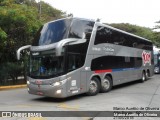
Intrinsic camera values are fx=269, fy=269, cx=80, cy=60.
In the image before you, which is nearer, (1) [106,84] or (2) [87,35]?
(2) [87,35]

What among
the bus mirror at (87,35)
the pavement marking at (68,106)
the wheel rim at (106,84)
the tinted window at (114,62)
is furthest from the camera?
the wheel rim at (106,84)

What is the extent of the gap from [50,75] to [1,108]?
8.00 feet

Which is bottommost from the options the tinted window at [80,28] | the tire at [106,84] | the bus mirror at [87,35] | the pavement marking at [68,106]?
the pavement marking at [68,106]

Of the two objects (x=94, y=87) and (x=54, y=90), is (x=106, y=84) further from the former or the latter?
(x=54, y=90)

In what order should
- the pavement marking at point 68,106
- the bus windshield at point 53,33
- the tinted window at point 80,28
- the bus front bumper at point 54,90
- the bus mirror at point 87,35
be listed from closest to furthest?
the pavement marking at point 68,106 < the bus front bumper at point 54,90 < the bus windshield at point 53,33 < the tinted window at point 80,28 < the bus mirror at point 87,35

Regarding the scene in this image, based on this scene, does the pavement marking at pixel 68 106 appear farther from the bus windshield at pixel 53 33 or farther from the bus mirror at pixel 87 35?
the bus mirror at pixel 87 35

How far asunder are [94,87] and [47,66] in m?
A: 3.31

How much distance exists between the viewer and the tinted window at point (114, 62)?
14242 mm

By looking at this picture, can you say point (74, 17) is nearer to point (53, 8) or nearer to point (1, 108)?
point (1, 108)

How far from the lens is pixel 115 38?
16219 millimetres

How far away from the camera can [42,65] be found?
1204 centimetres

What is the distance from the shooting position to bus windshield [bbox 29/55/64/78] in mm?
11641

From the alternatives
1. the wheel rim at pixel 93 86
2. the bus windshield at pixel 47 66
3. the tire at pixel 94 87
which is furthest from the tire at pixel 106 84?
the bus windshield at pixel 47 66

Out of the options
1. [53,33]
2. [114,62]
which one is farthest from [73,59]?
[114,62]
